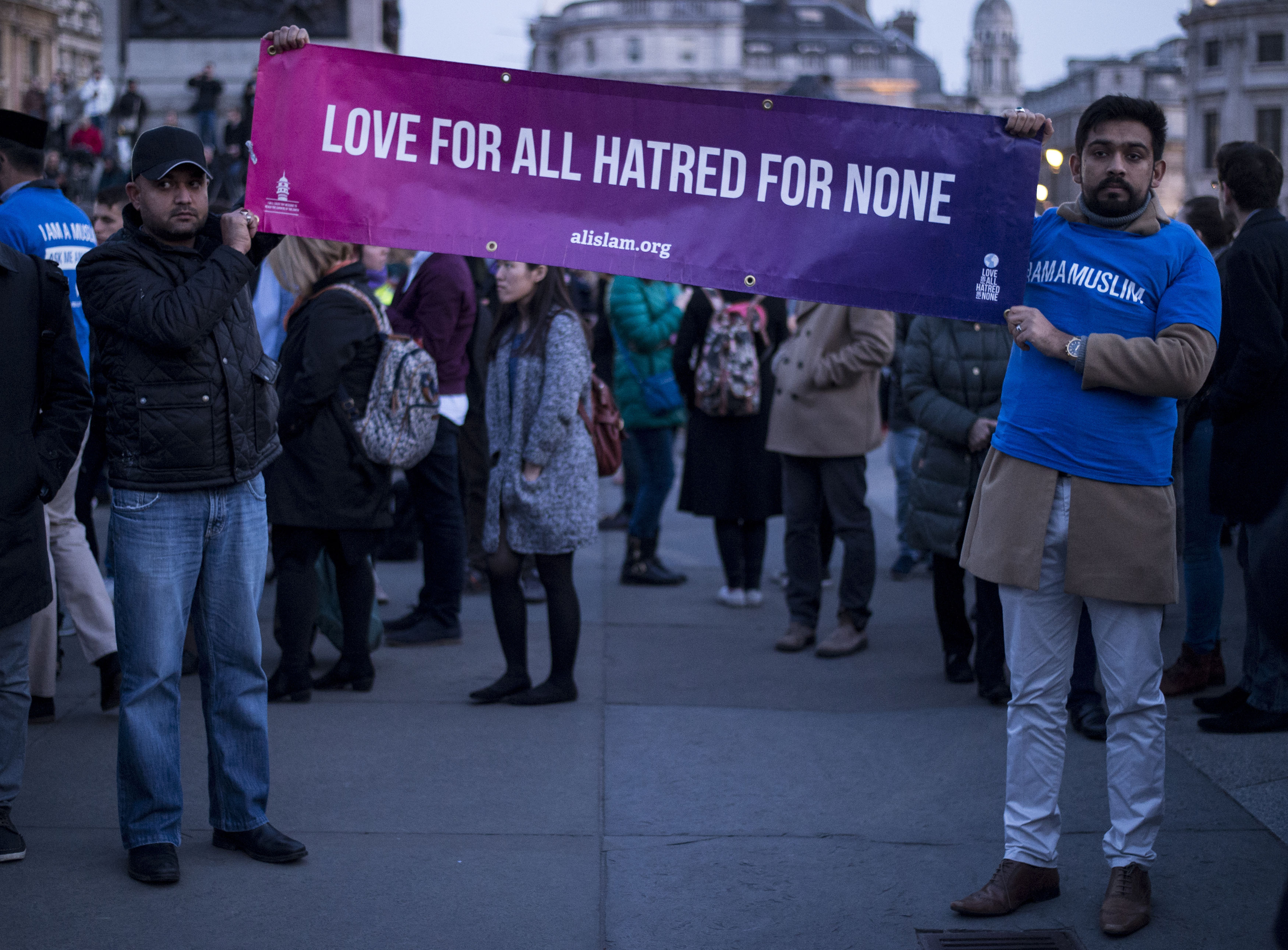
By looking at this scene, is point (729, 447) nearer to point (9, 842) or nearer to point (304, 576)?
point (304, 576)

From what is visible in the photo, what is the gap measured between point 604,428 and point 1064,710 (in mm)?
2553

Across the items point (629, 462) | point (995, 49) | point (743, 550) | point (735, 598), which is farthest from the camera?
point (995, 49)

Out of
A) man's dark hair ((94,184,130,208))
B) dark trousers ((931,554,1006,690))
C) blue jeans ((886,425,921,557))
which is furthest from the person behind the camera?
blue jeans ((886,425,921,557))

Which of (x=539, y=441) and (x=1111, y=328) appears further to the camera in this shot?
(x=539, y=441)

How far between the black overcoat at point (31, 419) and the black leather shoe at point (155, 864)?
0.76 metres

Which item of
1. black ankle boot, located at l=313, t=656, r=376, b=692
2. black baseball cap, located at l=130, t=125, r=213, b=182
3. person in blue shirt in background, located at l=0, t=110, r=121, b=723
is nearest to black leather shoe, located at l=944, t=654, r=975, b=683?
black ankle boot, located at l=313, t=656, r=376, b=692

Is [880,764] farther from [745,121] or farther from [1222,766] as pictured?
[745,121]

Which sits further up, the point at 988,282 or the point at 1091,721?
the point at 988,282

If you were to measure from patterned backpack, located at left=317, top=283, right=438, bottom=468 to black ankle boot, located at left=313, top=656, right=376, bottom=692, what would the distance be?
872mm

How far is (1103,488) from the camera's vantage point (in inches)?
153

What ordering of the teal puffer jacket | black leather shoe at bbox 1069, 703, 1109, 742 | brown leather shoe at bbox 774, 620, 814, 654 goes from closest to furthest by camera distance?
black leather shoe at bbox 1069, 703, 1109, 742 < brown leather shoe at bbox 774, 620, 814, 654 < the teal puffer jacket

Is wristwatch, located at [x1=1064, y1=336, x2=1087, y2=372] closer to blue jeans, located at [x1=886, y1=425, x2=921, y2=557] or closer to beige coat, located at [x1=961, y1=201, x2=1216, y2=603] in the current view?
beige coat, located at [x1=961, y1=201, x2=1216, y2=603]

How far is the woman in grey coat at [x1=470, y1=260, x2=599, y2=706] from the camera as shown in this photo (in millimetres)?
5652

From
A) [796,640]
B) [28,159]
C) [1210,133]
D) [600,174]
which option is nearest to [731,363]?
[796,640]
